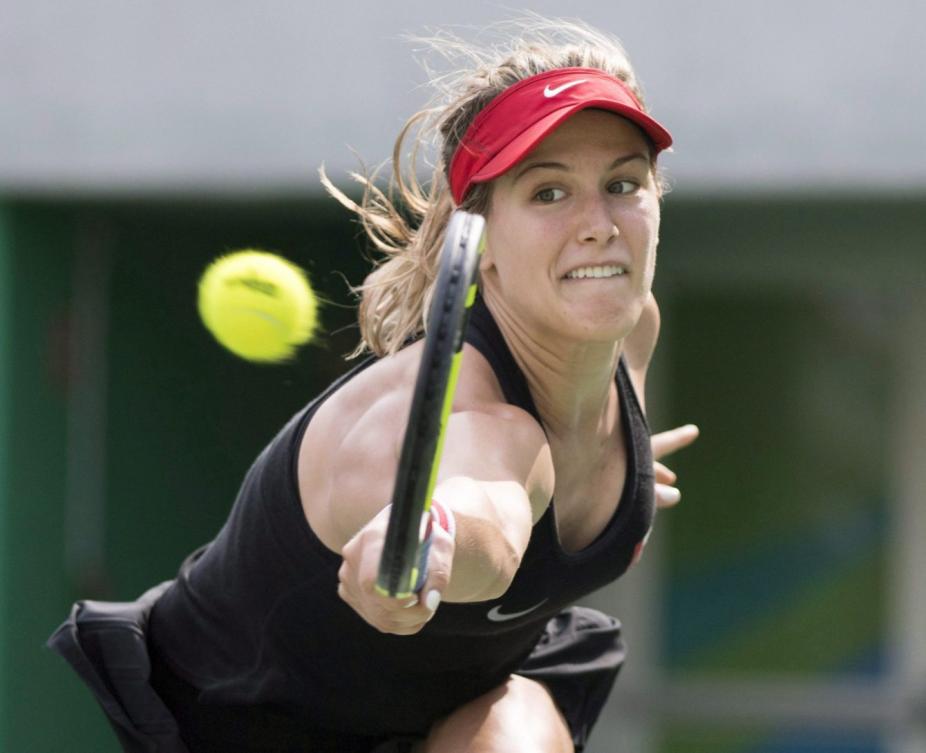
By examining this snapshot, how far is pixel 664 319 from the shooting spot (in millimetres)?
6543

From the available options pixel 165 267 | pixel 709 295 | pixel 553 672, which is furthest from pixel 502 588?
pixel 709 295

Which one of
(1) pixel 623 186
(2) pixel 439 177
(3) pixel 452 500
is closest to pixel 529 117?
(1) pixel 623 186

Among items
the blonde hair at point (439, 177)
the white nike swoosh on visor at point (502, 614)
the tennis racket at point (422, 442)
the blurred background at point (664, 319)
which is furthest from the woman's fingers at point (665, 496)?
the blurred background at point (664, 319)

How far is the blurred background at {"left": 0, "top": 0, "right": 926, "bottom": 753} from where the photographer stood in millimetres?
4980

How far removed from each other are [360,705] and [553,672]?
42 cm

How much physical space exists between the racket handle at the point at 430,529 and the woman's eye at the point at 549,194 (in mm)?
654

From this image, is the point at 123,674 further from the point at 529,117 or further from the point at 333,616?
the point at 529,117

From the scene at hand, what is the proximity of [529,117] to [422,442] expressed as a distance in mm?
825

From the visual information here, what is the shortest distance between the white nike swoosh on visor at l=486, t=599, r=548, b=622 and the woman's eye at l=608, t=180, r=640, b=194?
61 centimetres

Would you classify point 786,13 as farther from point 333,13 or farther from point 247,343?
point 247,343

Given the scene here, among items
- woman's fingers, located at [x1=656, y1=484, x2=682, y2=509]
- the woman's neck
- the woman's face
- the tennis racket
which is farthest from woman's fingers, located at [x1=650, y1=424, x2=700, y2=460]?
the tennis racket

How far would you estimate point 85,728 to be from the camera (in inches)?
227

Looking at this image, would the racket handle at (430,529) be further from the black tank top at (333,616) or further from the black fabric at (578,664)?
the black fabric at (578,664)

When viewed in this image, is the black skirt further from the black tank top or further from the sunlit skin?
the sunlit skin
